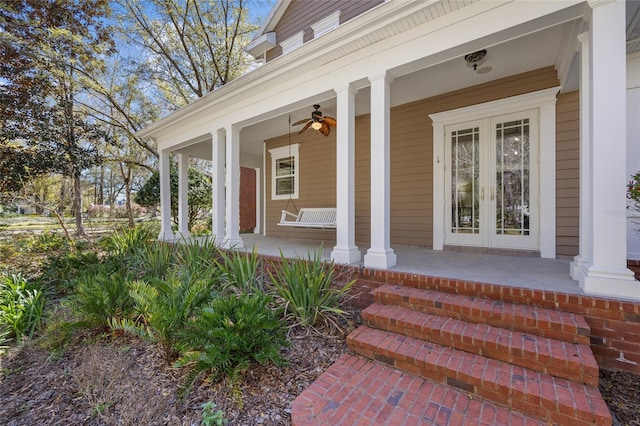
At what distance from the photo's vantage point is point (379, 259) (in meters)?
3.21

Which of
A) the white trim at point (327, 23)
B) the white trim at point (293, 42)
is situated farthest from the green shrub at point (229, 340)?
the white trim at point (293, 42)

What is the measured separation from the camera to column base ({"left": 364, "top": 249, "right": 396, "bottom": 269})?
10.5ft

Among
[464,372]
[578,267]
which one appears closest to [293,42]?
[578,267]

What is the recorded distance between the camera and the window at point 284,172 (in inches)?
269

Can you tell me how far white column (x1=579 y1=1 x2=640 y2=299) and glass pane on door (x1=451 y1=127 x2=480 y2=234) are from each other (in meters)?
2.21

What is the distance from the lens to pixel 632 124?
3.24m

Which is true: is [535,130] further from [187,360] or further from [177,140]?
[177,140]

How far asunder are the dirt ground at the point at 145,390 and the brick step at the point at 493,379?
29cm

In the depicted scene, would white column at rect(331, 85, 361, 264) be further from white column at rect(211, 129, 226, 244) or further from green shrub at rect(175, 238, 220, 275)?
white column at rect(211, 129, 226, 244)

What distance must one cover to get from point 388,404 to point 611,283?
1918 millimetres

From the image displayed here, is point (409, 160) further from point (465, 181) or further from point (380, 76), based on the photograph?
point (380, 76)

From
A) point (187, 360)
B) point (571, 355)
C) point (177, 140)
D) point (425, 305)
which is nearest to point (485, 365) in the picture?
point (571, 355)

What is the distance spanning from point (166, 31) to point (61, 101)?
14.2 feet

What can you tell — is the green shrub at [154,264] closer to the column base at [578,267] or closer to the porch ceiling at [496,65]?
the porch ceiling at [496,65]
